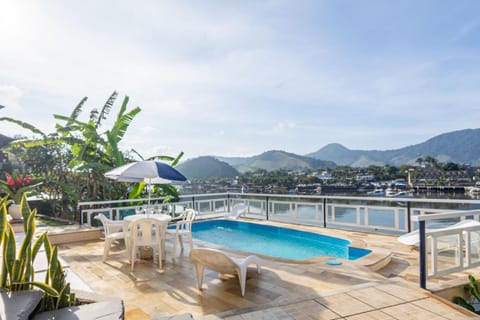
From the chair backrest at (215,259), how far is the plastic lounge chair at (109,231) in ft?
7.23

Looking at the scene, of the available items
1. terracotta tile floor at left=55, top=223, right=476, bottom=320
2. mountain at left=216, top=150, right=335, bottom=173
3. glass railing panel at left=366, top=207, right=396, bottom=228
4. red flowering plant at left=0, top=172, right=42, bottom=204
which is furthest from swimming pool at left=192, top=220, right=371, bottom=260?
mountain at left=216, top=150, right=335, bottom=173

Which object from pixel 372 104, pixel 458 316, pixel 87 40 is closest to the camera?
pixel 458 316

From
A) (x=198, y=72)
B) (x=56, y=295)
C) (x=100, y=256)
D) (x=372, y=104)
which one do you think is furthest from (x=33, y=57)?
(x=372, y=104)

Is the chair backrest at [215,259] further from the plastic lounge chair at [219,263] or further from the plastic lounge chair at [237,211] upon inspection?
the plastic lounge chair at [237,211]

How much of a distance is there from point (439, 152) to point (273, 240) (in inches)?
1697

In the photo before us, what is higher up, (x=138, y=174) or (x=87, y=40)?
(x=87, y=40)

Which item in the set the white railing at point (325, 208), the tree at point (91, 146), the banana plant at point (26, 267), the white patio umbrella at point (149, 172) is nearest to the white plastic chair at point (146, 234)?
the white patio umbrella at point (149, 172)

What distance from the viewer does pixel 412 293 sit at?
Result: 10.9 ft

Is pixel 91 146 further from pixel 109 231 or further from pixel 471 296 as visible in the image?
pixel 471 296

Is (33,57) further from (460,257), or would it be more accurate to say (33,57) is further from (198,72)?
(460,257)

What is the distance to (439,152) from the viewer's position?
4162 centimetres

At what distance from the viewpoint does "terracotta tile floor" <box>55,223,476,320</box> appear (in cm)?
290

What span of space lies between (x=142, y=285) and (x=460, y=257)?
4038 millimetres

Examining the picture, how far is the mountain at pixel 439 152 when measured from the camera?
1438 inches
